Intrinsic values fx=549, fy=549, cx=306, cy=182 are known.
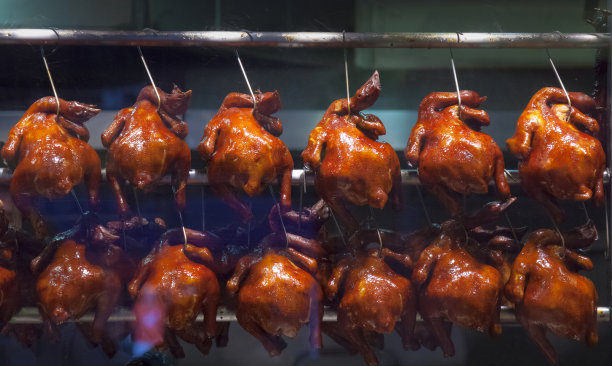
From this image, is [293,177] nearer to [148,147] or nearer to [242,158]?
[242,158]

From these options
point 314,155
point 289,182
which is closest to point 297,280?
point 289,182

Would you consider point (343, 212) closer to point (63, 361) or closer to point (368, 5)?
point (368, 5)

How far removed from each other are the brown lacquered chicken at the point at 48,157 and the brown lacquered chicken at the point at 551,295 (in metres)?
2.02

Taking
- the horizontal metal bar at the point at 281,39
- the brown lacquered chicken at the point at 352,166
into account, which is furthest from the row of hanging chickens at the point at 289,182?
the horizontal metal bar at the point at 281,39

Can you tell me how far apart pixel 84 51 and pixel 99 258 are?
132cm

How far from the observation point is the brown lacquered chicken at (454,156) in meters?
2.41

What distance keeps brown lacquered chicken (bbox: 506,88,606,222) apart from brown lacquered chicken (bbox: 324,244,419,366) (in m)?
0.70

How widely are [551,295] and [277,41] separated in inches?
67.9

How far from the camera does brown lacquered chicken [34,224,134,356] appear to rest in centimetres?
242

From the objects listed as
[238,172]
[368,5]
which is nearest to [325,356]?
[238,172]

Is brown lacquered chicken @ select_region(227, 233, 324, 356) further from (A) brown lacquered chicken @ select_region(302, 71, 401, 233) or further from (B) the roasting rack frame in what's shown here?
(A) brown lacquered chicken @ select_region(302, 71, 401, 233)

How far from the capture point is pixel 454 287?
96.3 inches

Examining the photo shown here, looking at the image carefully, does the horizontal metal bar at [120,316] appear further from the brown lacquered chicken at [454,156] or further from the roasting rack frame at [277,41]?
the brown lacquered chicken at [454,156]

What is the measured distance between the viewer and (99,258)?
2.53 m
